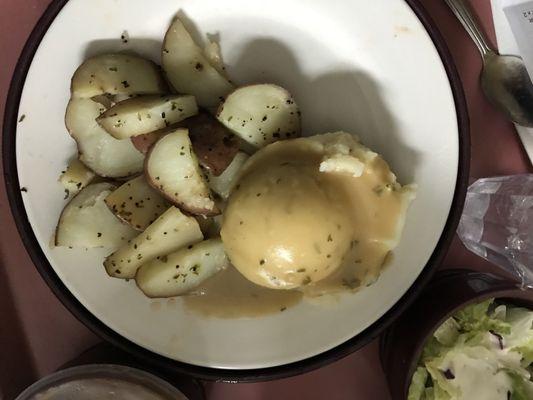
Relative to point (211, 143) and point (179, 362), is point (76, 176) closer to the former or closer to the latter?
point (211, 143)

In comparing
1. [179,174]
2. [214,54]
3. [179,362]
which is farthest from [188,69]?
[179,362]

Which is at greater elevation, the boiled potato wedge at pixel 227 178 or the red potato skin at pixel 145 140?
the red potato skin at pixel 145 140

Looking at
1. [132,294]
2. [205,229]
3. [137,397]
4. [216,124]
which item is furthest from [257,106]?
[137,397]

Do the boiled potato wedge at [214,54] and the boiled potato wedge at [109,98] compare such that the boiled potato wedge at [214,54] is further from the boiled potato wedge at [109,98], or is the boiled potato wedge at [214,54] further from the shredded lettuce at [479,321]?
the shredded lettuce at [479,321]

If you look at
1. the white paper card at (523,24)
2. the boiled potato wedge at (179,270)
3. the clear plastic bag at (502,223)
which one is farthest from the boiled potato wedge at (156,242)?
the white paper card at (523,24)

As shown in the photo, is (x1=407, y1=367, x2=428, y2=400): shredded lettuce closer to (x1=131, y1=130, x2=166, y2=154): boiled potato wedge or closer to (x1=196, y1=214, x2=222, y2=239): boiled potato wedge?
(x1=196, y1=214, x2=222, y2=239): boiled potato wedge

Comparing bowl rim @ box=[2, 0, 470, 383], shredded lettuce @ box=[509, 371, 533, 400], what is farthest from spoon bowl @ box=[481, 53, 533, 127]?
shredded lettuce @ box=[509, 371, 533, 400]

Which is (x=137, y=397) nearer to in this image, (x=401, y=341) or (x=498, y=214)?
(x=401, y=341)
